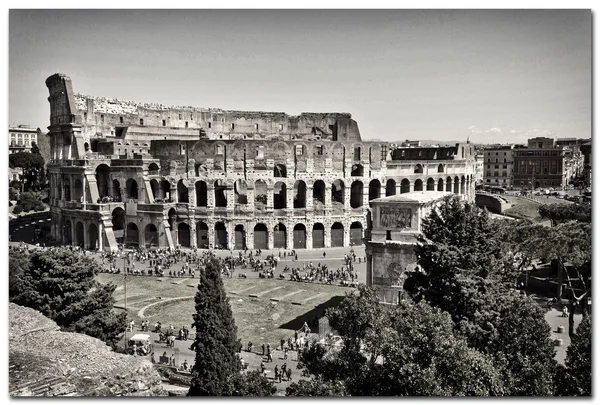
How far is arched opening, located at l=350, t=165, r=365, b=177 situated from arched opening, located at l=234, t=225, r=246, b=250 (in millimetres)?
11894

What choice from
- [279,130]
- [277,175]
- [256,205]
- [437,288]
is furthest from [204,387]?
[279,130]

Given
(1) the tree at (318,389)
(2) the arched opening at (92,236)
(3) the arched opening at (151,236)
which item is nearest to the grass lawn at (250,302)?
(3) the arched opening at (151,236)

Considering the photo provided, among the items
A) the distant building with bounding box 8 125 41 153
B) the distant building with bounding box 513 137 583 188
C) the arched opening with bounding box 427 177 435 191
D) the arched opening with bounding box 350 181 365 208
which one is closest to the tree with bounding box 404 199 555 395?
the distant building with bounding box 513 137 583 188

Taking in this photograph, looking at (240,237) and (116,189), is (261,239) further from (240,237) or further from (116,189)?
(116,189)

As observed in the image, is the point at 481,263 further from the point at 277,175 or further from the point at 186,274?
the point at 277,175

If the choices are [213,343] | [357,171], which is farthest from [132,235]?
[213,343]

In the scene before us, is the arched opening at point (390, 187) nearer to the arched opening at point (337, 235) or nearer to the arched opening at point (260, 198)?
the arched opening at point (337, 235)

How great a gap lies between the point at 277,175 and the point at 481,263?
36.9 meters

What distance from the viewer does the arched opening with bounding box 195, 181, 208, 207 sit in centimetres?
5316

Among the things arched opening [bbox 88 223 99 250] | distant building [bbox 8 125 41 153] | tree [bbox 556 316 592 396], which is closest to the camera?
tree [bbox 556 316 592 396]

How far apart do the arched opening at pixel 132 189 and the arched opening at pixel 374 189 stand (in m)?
22.5

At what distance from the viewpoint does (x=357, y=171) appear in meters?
55.2

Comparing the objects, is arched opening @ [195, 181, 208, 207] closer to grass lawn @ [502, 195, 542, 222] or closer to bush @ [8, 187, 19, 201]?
bush @ [8, 187, 19, 201]

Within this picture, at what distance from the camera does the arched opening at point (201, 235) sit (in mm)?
51188
